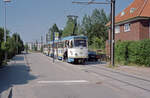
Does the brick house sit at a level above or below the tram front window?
above

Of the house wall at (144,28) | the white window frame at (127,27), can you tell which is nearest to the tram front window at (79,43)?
the house wall at (144,28)

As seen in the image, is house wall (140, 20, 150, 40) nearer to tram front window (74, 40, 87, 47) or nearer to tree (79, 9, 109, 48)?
tram front window (74, 40, 87, 47)

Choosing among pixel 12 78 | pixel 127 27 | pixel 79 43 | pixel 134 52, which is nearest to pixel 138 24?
pixel 127 27

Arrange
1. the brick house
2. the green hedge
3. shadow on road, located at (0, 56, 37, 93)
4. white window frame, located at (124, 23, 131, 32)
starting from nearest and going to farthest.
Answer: shadow on road, located at (0, 56, 37, 93) < the green hedge < the brick house < white window frame, located at (124, 23, 131, 32)

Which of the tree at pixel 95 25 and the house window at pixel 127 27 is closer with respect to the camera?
the house window at pixel 127 27

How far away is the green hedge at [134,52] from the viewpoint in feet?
56.6

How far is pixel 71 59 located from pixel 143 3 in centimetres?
1872

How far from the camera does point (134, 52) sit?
61.3 feet

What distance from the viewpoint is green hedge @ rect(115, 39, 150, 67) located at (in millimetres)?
17266

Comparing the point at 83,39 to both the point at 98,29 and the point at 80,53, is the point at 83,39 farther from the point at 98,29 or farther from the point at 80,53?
the point at 98,29

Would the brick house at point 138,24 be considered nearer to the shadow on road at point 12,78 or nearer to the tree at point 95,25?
the shadow on road at point 12,78

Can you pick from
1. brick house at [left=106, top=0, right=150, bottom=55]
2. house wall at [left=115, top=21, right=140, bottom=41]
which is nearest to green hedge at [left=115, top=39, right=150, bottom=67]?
brick house at [left=106, top=0, right=150, bottom=55]

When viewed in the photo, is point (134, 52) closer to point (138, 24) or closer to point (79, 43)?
point (79, 43)

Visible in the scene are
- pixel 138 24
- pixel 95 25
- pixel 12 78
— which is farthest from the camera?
pixel 95 25
